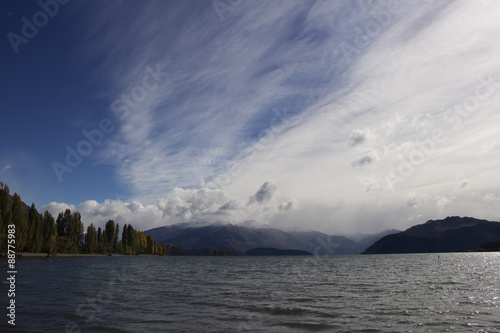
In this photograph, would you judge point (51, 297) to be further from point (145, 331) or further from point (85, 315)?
point (145, 331)

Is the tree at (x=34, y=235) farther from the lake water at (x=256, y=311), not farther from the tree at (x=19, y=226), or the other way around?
the lake water at (x=256, y=311)

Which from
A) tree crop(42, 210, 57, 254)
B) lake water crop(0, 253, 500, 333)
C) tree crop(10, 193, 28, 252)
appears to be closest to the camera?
lake water crop(0, 253, 500, 333)

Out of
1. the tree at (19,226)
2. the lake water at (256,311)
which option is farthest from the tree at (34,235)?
the lake water at (256,311)

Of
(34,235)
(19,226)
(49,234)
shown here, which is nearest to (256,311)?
(19,226)

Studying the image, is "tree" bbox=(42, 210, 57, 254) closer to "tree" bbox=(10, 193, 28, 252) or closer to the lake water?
"tree" bbox=(10, 193, 28, 252)

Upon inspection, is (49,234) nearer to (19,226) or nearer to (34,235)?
(34,235)

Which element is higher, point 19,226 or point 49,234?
point 19,226

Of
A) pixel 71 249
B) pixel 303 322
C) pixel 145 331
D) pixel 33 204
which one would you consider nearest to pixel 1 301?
pixel 145 331

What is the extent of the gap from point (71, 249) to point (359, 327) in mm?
215092

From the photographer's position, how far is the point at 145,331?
20.4 m

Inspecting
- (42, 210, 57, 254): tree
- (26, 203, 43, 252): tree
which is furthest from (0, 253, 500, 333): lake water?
(42, 210, 57, 254): tree

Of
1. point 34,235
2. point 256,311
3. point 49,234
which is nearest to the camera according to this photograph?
point 256,311

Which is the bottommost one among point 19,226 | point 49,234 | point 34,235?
point 49,234

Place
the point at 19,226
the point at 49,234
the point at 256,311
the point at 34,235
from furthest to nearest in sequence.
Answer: the point at 49,234, the point at 34,235, the point at 19,226, the point at 256,311
